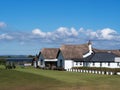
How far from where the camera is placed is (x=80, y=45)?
104688 mm

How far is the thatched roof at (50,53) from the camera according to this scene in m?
107

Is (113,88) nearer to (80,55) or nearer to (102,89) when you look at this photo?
(102,89)

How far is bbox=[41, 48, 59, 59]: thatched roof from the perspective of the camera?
107 m

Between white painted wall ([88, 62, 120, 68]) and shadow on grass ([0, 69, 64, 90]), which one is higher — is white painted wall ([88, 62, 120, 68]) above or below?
above

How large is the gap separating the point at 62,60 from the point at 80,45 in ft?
26.9

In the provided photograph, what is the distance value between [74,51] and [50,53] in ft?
33.0

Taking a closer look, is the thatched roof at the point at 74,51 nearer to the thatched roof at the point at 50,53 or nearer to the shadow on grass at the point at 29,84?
the thatched roof at the point at 50,53

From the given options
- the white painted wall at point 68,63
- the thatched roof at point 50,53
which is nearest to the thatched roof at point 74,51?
the white painted wall at point 68,63

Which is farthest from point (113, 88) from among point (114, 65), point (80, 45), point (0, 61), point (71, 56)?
point (0, 61)

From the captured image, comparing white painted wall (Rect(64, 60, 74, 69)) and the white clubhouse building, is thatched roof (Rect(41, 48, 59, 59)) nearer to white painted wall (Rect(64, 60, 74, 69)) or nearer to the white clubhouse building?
the white clubhouse building

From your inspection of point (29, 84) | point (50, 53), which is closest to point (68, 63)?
point (50, 53)

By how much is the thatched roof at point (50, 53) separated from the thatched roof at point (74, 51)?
6.67 metres

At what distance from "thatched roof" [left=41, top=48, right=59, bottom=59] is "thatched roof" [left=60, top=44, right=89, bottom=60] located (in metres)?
6.67

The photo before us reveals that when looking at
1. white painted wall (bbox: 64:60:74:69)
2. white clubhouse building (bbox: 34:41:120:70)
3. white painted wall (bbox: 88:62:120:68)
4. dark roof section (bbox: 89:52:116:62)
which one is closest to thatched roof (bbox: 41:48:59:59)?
white clubhouse building (bbox: 34:41:120:70)
